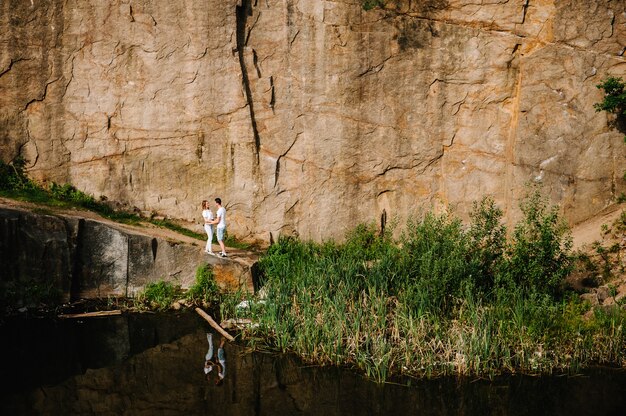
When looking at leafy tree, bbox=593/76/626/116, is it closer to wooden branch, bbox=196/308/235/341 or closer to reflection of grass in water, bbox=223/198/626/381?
reflection of grass in water, bbox=223/198/626/381

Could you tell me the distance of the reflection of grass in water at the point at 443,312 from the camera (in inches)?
439

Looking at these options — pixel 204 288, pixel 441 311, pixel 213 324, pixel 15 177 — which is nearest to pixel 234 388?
pixel 213 324

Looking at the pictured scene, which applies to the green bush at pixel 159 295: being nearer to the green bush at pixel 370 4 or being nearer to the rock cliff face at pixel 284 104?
the rock cliff face at pixel 284 104

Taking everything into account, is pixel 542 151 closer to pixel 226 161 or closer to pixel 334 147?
pixel 334 147

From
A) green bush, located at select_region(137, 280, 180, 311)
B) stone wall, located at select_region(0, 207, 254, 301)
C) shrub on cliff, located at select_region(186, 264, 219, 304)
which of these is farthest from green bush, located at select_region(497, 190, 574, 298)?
green bush, located at select_region(137, 280, 180, 311)

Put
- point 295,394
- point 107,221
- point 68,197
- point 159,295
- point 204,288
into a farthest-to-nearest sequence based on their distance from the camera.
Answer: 1. point 68,197
2. point 107,221
3. point 204,288
4. point 159,295
5. point 295,394

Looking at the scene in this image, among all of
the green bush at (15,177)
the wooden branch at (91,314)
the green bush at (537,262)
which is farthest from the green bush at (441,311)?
the green bush at (15,177)

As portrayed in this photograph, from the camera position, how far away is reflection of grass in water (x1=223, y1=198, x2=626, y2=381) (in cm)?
1114

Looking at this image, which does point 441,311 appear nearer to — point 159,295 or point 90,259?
point 159,295

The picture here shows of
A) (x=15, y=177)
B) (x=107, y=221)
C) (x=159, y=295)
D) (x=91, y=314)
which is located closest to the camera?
(x=91, y=314)

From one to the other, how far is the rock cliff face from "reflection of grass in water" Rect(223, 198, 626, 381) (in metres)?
3.92

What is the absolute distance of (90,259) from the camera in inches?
575

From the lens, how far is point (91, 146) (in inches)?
695

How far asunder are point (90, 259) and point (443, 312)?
7489mm
